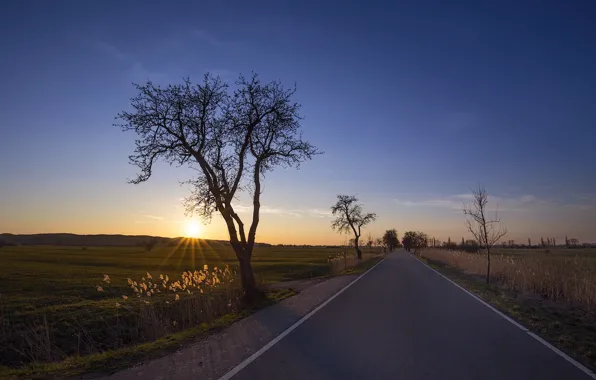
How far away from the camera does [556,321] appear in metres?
11.8

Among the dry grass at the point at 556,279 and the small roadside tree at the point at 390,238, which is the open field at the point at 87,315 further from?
the small roadside tree at the point at 390,238

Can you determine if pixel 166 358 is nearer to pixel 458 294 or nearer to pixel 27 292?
pixel 458 294

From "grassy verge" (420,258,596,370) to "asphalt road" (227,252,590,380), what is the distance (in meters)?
0.51

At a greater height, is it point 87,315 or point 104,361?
point 104,361

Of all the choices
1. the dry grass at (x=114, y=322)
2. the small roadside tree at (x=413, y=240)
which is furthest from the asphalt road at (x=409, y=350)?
the small roadside tree at (x=413, y=240)

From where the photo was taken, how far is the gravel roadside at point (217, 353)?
680 centimetres

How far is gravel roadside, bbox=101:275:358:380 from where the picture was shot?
6.80 m

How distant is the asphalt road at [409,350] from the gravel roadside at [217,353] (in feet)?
1.63

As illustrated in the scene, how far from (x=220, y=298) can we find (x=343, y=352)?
910 centimetres

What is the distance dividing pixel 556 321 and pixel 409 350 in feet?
20.7

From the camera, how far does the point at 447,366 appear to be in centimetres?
686

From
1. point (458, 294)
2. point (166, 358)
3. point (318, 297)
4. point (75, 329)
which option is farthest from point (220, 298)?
point (458, 294)

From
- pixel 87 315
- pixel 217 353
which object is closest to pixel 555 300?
pixel 217 353

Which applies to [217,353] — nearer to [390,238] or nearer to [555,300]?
[555,300]
